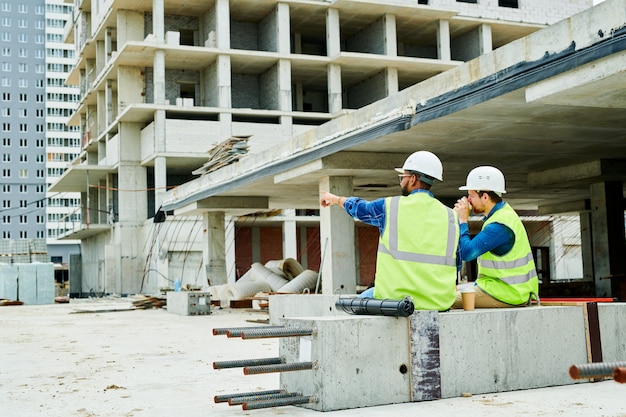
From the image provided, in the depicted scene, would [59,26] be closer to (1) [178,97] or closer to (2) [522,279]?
(1) [178,97]

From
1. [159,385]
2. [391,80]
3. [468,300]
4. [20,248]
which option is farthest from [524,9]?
[159,385]

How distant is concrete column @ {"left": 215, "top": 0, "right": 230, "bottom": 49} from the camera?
4088 cm

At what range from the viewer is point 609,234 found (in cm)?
1806

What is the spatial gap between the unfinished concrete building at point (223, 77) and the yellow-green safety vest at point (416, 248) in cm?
3051

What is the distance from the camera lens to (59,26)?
11769 centimetres

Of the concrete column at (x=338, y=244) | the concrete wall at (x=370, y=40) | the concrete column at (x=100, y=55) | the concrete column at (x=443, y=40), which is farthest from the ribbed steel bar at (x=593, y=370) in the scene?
the concrete column at (x=100, y=55)

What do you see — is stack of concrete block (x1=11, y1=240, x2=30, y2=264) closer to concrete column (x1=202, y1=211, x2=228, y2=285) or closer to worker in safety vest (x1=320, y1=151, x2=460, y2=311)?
concrete column (x1=202, y1=211, x2=228, y2=285)

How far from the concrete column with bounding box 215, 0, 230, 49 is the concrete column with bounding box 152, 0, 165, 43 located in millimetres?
2852

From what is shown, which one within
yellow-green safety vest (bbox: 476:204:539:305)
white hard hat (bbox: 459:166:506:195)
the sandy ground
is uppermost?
white hard hat (bbox: 459:166:506:195)

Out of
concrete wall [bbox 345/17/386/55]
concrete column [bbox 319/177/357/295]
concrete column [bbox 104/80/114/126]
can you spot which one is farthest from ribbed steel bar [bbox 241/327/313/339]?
concrete column [bbox 104/80/114/126]

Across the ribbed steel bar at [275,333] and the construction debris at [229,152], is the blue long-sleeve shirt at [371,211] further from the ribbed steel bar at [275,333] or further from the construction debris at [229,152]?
the construction debris at [229,152]

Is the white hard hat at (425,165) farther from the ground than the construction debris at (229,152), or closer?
closer

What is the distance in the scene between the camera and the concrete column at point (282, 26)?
42.2 metres

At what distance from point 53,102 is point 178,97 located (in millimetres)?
78117
